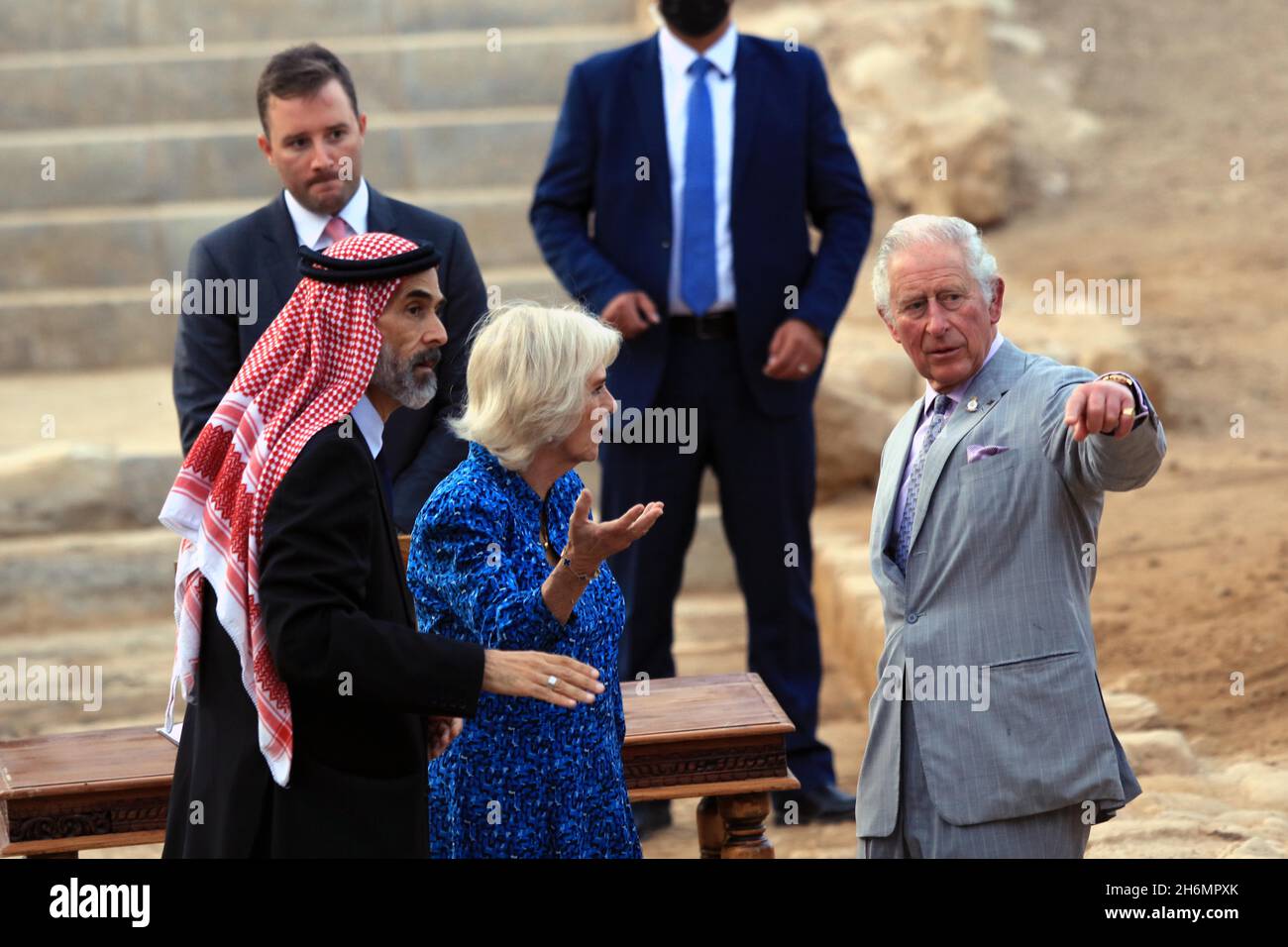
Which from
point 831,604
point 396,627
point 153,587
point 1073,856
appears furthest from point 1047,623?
point 153,587

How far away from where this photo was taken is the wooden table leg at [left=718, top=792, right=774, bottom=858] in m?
4.00

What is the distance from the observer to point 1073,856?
3066 millimetres

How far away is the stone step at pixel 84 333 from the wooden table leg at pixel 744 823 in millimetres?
5712

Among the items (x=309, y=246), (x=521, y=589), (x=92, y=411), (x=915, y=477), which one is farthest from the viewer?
(x=92, y=411)

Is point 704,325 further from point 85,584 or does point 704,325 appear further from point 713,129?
point 85,584

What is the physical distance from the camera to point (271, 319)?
14.1 ft

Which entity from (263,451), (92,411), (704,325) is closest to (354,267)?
(263,451)

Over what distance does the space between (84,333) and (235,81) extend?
6.88 ft

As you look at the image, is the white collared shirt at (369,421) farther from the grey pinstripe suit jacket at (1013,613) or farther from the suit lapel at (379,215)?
the suit lapel at (379,215)

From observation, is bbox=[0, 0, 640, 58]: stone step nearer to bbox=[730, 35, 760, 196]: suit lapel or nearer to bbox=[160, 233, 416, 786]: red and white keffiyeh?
bbox=[730, 35, 760, 196]: suit lapel

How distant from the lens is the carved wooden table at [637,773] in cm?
363

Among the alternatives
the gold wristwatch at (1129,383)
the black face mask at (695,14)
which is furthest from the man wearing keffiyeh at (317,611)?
the black face mask at (695,14)

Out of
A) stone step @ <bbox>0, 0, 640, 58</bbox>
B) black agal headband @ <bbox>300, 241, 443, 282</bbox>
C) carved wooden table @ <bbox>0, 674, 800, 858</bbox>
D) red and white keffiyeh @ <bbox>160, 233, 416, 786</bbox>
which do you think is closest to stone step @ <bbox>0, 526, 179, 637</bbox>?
carved wooden table @ <bbox>0, 674, 800, 858</bbox>
